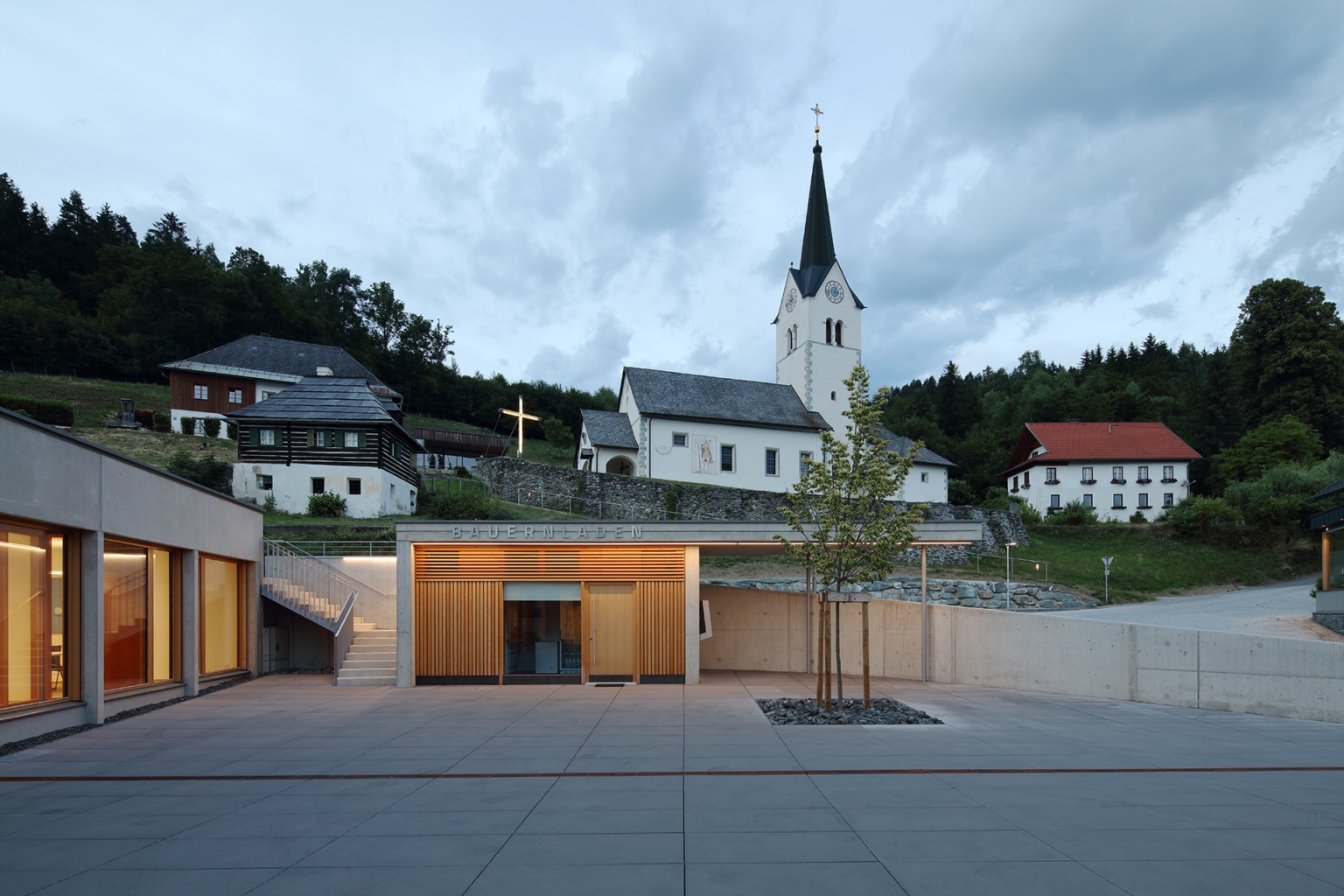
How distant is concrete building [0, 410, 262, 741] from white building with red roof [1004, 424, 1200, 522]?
A: 5050 cm

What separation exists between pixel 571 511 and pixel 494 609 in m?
23.5

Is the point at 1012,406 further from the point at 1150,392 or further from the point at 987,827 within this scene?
the point at 987,827

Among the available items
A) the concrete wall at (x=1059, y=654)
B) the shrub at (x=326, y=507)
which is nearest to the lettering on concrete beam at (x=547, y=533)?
the concrete wall at (x=1059, y=654)

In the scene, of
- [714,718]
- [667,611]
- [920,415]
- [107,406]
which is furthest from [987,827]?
[920,415]

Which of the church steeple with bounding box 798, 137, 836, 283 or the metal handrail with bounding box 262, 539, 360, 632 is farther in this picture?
the church steeple with bounding box 798, 137, 836, 283

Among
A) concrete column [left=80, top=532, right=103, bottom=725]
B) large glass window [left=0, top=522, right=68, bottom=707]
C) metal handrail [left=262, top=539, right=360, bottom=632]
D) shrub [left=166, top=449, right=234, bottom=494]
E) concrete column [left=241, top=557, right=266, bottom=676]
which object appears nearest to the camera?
large glass window [left=0, top=522, right=68, bottom=707]

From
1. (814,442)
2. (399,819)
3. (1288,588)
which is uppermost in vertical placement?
(814,442)

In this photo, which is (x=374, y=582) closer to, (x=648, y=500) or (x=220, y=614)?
(x=220, y=614)

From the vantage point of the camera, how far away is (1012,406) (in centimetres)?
8106

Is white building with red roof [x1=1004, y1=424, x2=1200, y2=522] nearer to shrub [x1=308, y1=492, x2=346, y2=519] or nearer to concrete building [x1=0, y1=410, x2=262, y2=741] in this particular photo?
shrub [x1=308, y1=492, x2=346, y2=519]

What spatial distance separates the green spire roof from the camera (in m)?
54.3

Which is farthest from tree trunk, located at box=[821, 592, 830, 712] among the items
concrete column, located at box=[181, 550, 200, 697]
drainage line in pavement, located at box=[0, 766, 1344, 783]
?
concrete column, located at box=[181, 550, 200, 697]

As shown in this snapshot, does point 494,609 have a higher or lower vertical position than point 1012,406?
lower

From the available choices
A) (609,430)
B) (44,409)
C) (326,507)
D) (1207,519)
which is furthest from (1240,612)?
(44,409)
